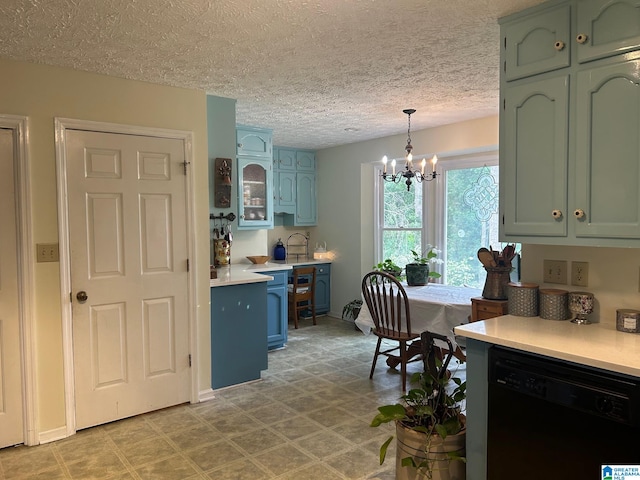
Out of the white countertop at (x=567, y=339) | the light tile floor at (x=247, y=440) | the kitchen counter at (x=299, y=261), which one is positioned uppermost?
the white countertop at (x=567, y=339)

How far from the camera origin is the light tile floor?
2543mm

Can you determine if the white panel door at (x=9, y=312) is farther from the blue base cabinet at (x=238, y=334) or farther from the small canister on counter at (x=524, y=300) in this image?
the small canister on counter at (x=524, y=300)

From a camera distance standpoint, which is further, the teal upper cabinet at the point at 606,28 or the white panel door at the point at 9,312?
the white panel door at the point at 9,312

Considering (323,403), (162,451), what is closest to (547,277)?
(323,403)

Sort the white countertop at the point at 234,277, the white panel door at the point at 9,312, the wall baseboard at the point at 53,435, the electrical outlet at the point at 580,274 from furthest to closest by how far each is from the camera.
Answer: the white countertop at the point at 234,277
the wall baseboard at the point at 53,435
the white panel door at the point at 9,312
the electrical outlet at the point at 580,274

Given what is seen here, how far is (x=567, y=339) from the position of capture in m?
1.88

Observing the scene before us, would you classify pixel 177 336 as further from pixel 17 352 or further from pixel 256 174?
pixel 256 174

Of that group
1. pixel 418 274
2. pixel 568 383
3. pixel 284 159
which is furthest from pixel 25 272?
pixel 284 159

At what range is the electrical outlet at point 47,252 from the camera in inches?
113

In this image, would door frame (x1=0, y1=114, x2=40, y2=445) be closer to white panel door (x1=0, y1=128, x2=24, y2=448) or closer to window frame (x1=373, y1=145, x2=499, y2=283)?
white panel door (x1=0, y1=128, x2=24, y2=448)

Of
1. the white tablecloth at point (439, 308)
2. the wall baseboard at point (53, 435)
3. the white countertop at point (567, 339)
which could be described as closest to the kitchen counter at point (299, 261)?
the white tablecloth at point (439, 308)

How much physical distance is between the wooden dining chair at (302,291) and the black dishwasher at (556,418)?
12.6 feet

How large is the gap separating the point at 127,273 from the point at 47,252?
51cm

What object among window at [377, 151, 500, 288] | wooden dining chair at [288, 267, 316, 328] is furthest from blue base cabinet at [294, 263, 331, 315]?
window at [377, 151, 500, 288]
